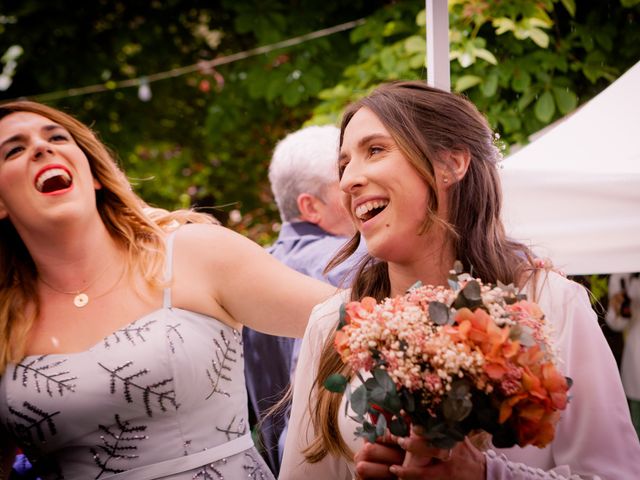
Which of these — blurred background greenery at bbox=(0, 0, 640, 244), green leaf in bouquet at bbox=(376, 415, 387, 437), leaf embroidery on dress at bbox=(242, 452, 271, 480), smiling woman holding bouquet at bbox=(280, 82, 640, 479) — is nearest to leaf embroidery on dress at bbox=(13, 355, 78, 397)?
leaf embroidery on dress at bbox=(242, 452, 271, 480)

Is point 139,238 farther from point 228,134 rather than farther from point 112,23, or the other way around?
point 112,23

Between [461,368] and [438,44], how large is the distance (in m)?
1.45

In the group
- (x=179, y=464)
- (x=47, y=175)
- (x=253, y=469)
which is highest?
(x=47, y=175)

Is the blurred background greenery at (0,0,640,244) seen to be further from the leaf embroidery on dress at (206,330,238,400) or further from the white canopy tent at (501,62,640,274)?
the leaf embroidery on dress at (206,330,238,400)

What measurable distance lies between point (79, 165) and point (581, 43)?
3.01 m

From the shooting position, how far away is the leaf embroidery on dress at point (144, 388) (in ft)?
7.50

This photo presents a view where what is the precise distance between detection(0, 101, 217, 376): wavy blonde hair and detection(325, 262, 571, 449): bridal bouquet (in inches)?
46.8

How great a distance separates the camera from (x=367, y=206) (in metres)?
1.88

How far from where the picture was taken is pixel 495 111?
13.8 feet

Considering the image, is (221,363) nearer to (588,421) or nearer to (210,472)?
(210,472)

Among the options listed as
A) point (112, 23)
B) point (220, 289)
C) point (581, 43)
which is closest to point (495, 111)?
point (581, 43)

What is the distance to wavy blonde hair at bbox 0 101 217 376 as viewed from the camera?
2.54 m

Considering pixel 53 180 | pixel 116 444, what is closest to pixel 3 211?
pixel 53 180

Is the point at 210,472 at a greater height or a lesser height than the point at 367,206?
lesser
